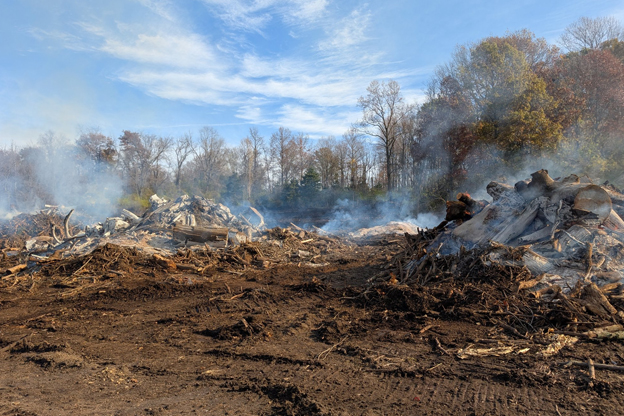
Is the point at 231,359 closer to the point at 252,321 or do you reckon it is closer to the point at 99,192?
the point at 252,321

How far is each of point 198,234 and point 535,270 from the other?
1107 cm

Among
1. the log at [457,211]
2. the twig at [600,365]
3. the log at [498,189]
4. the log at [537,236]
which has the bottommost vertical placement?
the twig at [600,365]

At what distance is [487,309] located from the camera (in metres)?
5.54

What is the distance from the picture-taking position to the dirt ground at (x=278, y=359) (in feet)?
10.9

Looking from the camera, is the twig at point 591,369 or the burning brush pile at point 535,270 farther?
the burning brush pile at point 535,270

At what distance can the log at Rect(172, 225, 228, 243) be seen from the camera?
547 inches

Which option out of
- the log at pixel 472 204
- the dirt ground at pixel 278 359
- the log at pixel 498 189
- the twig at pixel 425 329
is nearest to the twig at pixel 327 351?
Answer: the dirt ground at pixel 278 359

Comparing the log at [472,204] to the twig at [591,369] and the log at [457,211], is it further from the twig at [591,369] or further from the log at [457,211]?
the twig at [591,369]

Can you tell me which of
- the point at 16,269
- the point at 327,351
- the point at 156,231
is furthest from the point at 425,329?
the point at 156,231

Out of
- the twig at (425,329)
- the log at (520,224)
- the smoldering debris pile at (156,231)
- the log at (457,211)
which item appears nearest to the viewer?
the twig at (425,329)

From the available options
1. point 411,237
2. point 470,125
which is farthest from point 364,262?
point 470,125

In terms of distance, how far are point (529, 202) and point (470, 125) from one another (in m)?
15.5

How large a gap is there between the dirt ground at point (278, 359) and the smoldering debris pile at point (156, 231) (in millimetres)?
5343

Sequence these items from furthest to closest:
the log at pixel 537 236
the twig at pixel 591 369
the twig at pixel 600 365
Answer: the log at pixel 537 236, the twig at pixel 600 365, the twig at pixel 591 369
